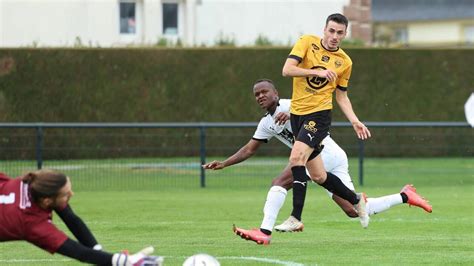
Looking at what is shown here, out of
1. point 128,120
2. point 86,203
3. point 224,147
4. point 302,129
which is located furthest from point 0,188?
point 128,120

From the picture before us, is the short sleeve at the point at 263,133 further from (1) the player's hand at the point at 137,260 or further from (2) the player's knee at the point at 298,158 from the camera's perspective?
(1) the player's hand at the point at 137,260

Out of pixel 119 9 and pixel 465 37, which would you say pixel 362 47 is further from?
pixel 465 37

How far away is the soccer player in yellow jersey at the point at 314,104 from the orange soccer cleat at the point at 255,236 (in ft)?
1.28

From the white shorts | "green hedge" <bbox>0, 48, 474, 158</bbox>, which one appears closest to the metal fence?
"green hedge" <bbox>0, 48, 474, 158</bbox>

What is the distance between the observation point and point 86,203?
1886 cm

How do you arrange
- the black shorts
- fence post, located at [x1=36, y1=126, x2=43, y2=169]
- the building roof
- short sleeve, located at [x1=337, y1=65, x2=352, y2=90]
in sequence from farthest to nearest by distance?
the building roof
fence post, located at [x1=36, y1=126, x2=43, y2=169]
short sleeve, located at [x1=337, y1=65, x2=352, y2=90]
the black shorts

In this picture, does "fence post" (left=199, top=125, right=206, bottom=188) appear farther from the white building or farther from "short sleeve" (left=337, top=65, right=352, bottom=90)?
the white building

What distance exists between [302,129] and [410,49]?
53.9 feet

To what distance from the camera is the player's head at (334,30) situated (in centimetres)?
1219

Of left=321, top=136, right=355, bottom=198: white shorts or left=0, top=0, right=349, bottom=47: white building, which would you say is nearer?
left=321, top=136, right=355, bottom=198: white shorts

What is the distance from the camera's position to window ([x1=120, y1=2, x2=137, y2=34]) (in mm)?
34188

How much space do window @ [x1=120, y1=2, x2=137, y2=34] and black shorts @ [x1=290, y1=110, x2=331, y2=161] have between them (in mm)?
22148

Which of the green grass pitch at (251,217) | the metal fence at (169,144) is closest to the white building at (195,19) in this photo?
the metal fence at (169,144)

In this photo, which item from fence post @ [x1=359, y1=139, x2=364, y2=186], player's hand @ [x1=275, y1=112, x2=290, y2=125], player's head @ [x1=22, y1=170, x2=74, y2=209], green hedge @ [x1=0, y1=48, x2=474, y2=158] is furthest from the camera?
green hedge @ [x1=0, y1=48, x2=474, y2=158]
